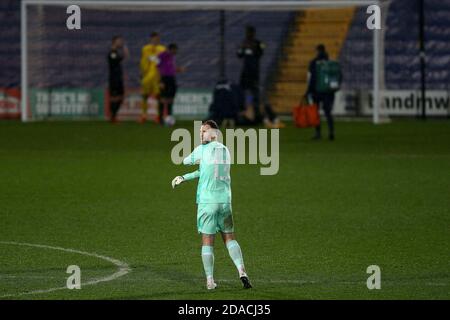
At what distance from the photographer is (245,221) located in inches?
568

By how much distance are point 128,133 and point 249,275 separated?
17680 millimetres

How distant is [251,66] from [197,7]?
2927 mm

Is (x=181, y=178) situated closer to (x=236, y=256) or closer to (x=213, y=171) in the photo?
(x=213, y=171)

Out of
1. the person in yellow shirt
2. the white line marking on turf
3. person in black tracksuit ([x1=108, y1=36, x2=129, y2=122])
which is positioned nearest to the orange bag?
the person in yellow shirt

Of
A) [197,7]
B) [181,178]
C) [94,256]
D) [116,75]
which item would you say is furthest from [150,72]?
[181,178]

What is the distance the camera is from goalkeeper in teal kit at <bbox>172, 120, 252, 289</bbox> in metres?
9.69

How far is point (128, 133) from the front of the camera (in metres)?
28.1

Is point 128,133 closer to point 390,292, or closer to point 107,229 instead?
point 107,229

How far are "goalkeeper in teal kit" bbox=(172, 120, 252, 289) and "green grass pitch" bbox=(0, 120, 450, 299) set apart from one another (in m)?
0.40

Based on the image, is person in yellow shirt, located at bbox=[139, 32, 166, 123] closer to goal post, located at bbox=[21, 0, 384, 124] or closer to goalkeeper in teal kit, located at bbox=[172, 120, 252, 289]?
goal post, located at bbox=[21, 0, 384, 124]

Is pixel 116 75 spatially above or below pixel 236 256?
above

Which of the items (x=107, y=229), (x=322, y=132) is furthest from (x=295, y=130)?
(x=107, y=229)

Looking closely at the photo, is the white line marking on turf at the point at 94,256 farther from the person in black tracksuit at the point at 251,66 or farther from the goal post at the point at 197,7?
the person in black tracksuit at the point at 251,66

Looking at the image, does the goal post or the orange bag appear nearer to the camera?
the orange bag
